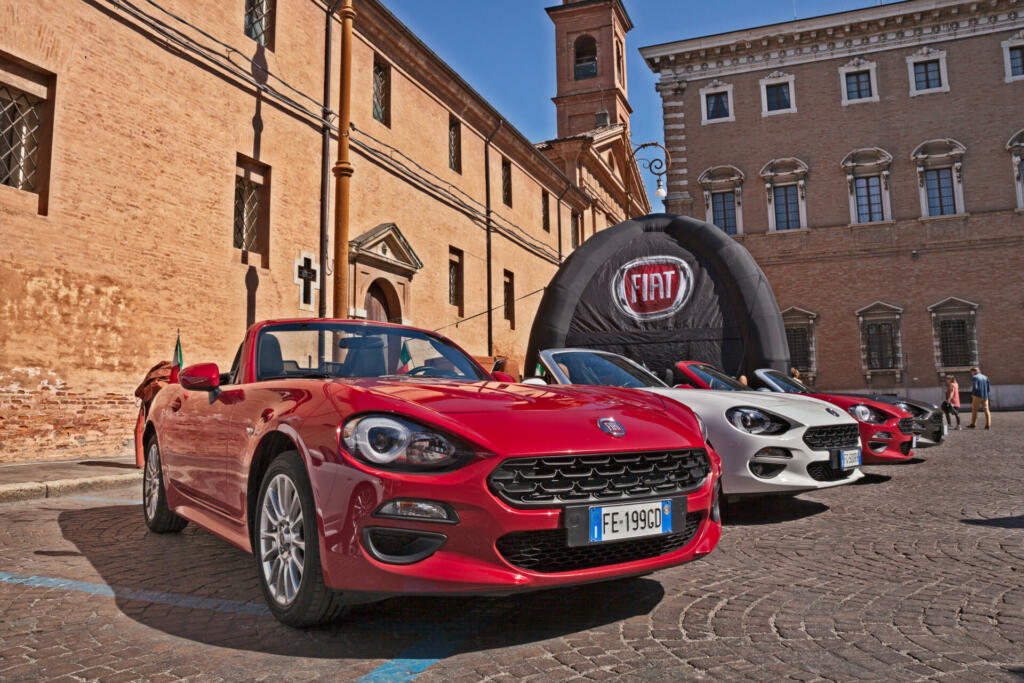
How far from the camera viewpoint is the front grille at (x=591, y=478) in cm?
263

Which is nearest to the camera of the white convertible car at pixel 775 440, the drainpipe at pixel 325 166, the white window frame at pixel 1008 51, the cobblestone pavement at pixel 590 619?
the cobblestone pavement at pixel 590 619

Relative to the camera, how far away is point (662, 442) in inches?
118

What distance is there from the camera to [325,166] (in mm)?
14797

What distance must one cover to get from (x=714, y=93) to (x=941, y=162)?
10.3m

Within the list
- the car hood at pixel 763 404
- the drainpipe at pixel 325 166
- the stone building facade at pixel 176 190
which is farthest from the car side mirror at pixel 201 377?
the drainpipe at pixel 325 166

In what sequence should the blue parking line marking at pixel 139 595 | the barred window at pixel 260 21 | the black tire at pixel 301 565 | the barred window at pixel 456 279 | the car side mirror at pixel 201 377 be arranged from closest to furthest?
Result: the black tire at pixel 301 565
the blue parking line marking at pixel 139 595
the car side mirror at pixel 201 377
the barred window at pixel 260 21
the barred window at pixel 456 279

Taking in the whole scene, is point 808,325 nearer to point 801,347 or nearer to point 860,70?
point 801,347

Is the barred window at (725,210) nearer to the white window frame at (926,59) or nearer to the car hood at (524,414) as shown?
the white window frame at (926,59)

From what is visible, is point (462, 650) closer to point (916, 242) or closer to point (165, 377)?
point (165, 377)

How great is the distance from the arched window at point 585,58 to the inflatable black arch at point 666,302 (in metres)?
35.2

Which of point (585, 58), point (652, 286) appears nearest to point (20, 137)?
point (652, 286)

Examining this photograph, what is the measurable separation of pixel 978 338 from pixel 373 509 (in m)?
33.8

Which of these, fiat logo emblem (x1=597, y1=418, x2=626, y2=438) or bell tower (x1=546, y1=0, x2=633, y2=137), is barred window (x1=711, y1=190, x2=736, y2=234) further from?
fiat logo emblem (x1=597, y1=418, x2=626, y2=438)

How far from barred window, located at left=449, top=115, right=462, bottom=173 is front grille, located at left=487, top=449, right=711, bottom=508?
18668mm
